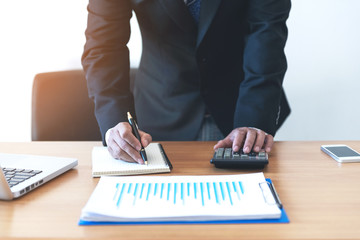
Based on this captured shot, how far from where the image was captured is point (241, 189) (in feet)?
2.69

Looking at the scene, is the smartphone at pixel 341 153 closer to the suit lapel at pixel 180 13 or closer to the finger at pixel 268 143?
the finger at pixel 268 143

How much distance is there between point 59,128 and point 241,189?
1.10 metres

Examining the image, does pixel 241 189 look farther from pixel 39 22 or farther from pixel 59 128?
pixel 39 22

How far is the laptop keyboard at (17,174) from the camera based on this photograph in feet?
2.88

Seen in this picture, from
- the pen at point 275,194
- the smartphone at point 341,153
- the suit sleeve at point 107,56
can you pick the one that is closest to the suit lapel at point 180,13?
the suit sleeve at point 107,56

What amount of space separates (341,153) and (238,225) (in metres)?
0.54

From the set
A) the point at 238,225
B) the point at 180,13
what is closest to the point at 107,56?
the point at 180,13

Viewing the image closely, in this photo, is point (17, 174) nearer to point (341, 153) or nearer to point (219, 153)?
point (219, 153)

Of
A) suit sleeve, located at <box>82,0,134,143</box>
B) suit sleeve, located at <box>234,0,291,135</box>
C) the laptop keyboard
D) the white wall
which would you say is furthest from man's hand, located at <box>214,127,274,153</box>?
the white wall

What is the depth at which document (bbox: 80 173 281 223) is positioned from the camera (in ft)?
2.32

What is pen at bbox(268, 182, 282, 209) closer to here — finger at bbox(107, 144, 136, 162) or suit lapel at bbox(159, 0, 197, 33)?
finger at bbox(107, 144, 136, 162)

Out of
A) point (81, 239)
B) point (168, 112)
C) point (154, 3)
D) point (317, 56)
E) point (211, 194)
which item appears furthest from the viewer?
point (317, 56)

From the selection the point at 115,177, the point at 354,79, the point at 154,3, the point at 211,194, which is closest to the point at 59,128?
the point at 154,3

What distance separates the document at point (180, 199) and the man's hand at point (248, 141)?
0.14 m
